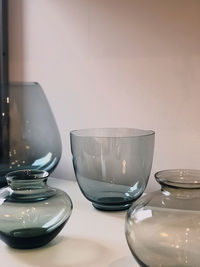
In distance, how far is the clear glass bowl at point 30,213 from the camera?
2.35 feet

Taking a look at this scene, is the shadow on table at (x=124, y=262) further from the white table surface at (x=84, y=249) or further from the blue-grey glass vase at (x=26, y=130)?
the blue-grey glass vase at (x=26, y=130)

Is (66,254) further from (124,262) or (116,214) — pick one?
(116,214)

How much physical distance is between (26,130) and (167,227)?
659mm

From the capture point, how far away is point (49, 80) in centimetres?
125

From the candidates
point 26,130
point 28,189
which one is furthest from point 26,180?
point 26,130

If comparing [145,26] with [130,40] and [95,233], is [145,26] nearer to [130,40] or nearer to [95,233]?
[130,40]

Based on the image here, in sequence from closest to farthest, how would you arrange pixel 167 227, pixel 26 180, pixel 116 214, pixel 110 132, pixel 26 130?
pixel 167 227
pixel 26 180
pixel 116 214
pixel 110 132
pixel 26 130

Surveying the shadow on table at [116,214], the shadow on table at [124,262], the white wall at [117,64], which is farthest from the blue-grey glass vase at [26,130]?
the shadow on table at [124,262]

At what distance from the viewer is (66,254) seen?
70 cm

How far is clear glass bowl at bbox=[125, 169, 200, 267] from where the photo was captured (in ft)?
2.05

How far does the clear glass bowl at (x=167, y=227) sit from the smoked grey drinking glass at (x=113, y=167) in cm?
23

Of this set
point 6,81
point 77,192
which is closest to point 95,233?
point 77,192

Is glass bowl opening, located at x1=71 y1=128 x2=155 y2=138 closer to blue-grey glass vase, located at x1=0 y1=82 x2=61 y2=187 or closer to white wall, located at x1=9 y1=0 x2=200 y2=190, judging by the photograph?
white wall, located at x1=9 y1=0 x2=200 y2=190

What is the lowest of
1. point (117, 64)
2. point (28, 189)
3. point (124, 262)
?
point (124, 262)
